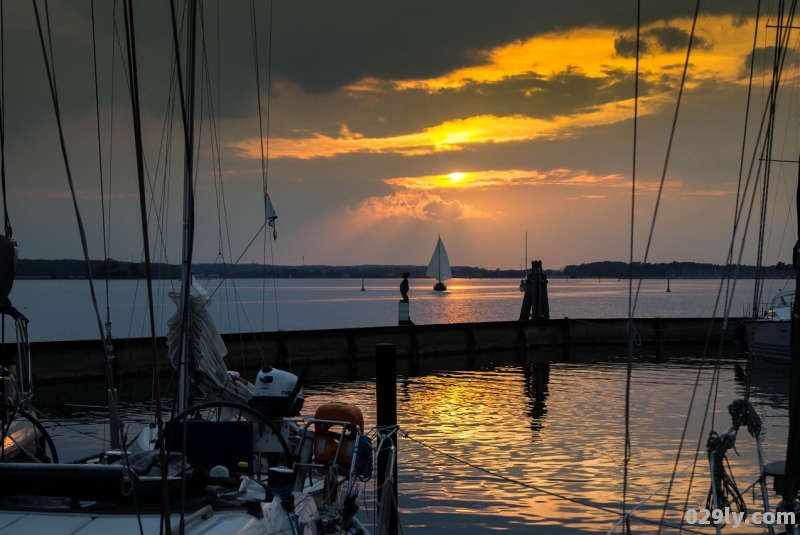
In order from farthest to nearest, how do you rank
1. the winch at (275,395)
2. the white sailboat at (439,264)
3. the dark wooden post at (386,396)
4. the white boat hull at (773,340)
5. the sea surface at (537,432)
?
1. the white sailboat at (439,264)
2. the white boat hull at (773,340)
3. the sea surface at (537,432)
4. the dark wooden post at (386,396)
5. the winch at (275,395)

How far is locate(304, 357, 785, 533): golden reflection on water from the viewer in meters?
11.7

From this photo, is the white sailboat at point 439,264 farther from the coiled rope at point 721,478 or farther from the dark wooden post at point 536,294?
the coiled rope at point 721,478

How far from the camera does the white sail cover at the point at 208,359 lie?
33.6 feet

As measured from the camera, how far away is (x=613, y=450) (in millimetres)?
15672

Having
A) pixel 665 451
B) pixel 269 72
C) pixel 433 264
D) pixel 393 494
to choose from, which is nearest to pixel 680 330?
pixel 665 451

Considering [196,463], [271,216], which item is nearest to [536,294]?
[271,216]

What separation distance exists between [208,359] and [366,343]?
22.5 meters

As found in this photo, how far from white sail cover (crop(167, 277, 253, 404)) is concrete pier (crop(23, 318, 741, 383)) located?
10382mm

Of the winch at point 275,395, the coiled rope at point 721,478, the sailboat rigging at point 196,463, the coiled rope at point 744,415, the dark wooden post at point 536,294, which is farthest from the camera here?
the dark wooden post at point 536,294

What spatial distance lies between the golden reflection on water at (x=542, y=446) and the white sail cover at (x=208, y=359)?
3235 millimetres

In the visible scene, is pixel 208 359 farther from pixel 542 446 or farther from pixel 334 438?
pixel 542 446

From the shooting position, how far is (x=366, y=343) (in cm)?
3269

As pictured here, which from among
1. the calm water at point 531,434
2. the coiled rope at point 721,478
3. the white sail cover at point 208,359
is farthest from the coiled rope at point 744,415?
the white sail cover at point 208,359

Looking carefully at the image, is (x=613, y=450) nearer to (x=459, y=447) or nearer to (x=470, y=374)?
(x=459, y=447)
